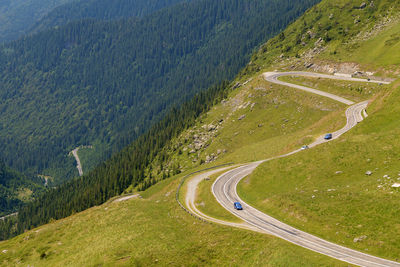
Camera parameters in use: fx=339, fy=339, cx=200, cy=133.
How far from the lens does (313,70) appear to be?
165 meters

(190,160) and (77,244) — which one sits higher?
(77,244)

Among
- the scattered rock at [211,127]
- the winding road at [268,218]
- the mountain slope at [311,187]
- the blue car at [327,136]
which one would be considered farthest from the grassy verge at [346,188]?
the scattered rock at [211,127]

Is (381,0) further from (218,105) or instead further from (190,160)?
(190,160)

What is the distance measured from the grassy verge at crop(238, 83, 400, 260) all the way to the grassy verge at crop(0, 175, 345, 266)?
23.4 feet

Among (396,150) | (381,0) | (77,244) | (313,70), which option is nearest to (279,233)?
(396,150)

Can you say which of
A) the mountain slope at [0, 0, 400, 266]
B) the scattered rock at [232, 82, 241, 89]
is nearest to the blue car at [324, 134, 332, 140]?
the mountain slope at [0, 0, 400, 266]

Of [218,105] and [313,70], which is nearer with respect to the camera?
[313,70]

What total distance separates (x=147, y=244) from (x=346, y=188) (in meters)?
37.0

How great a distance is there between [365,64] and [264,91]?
4399 centimetres

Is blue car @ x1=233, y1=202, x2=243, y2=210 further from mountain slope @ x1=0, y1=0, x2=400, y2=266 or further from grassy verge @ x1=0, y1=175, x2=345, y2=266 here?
grassy verge @ x1=0, y1=175, x2=345, y2=266

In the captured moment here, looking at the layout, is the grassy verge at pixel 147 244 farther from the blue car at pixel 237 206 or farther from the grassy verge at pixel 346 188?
the blue car at pixel 237 206

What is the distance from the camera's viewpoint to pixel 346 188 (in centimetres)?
6009

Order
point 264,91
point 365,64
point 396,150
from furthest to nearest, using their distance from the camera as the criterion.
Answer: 1. point 264,91
2. point 365,64
3. point 396,150

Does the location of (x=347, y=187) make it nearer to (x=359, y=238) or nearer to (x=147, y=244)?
(x=359, y=238)
